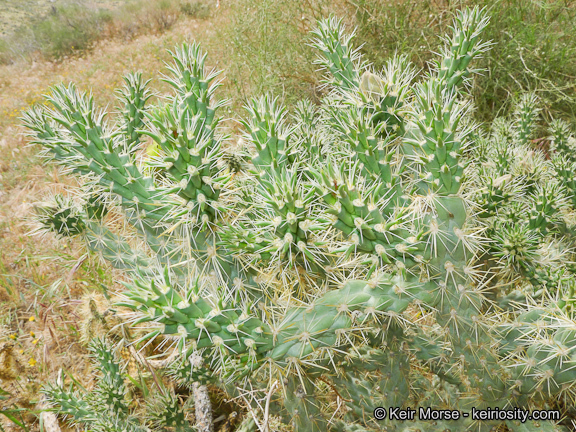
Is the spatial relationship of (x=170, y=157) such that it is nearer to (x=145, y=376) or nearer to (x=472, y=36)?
(x=472, y=36)

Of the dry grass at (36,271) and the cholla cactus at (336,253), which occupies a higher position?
the cholla cactus at (336,253)

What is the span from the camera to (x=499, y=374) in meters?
1.62

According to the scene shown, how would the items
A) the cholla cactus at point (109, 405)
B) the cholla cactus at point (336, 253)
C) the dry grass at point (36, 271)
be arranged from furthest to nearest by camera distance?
the dry grass at point (36, 271) < the cholla cactus at point (109, 405) < the cholla cactus at point (336, 253)

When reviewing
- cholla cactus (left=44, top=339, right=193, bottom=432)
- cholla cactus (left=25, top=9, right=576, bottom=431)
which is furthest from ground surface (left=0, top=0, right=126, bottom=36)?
cholla cactus (left=44, top=339, right=193, bottom=432)

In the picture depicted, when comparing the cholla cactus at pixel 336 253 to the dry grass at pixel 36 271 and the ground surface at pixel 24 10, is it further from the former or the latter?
the ground surface at pixel 24 10

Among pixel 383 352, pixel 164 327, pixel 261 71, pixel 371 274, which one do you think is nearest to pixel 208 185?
pixel 164 327

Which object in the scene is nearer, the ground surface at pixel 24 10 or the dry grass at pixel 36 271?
the dry grass at pixel 36 271

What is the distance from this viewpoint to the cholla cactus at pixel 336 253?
132cm

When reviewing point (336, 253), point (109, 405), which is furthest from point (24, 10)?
point (336, 253)

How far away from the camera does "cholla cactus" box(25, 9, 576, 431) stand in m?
1.32

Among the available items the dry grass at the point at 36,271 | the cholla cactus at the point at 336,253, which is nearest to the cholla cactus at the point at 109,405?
the cholla cactus at the point at 336,253

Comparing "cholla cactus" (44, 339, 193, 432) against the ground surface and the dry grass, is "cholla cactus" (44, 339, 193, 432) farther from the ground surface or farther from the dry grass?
the ground surface

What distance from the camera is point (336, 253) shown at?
56.0 inches

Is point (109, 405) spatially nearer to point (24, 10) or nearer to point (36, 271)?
point (36, 271)
